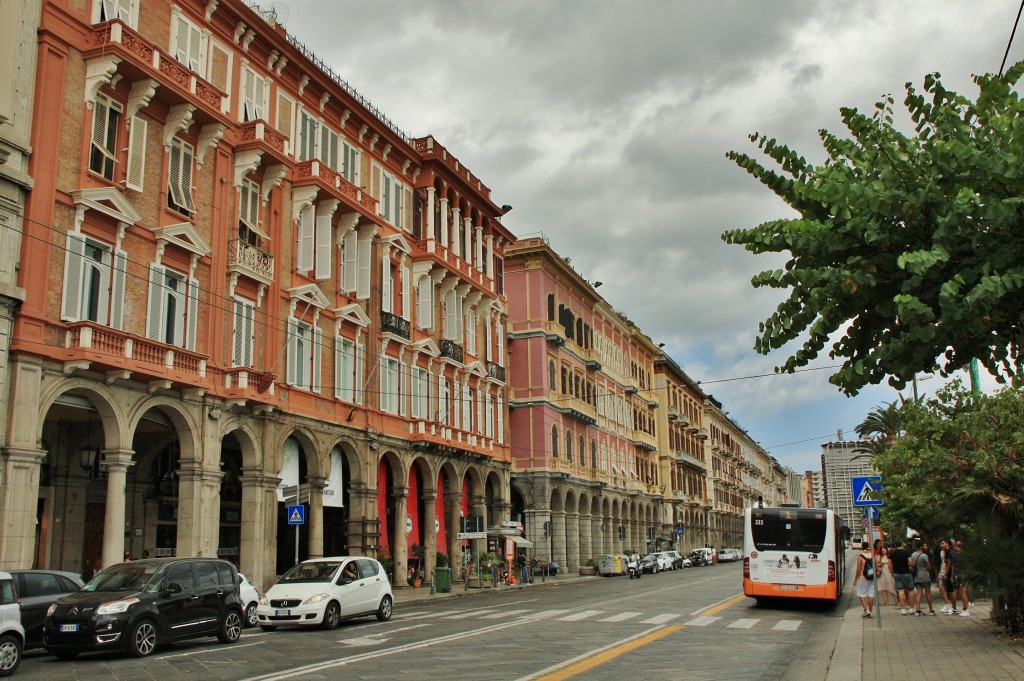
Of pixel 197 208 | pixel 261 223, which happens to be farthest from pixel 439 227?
pixel 197 208

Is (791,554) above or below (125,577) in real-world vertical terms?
below

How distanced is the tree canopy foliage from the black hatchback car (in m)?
11.7

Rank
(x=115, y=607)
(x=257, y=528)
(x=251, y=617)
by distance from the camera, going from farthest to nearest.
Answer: (x=257, y=528)
(x=251, y=617)
(x=115, y=607)

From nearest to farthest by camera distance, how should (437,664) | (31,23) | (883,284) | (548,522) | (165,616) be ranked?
(883,284), (437,664), (165,616), (31,23), (548,522)

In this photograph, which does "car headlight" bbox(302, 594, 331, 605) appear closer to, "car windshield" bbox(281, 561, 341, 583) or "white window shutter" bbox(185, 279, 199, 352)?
"car windshield" bbox(281, 561, 341, 583)

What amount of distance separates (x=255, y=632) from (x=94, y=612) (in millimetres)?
5631

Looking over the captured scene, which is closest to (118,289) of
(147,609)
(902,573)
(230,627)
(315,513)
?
(230,627)

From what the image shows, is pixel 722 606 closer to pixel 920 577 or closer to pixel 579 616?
pixel 579 616

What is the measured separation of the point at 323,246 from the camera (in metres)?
31.7

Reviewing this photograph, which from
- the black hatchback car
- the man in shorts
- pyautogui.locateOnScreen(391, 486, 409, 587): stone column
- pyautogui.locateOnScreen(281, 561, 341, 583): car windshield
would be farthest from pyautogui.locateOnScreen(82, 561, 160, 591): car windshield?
pyautogui.locateOnScreen(391, 486, 409, 587): stone column

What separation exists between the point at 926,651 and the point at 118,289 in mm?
19531

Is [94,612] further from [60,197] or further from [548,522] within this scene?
[548,522]

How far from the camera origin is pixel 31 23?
70.1 ft

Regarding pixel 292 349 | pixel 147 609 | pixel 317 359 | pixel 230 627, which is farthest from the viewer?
pixel 317 359
